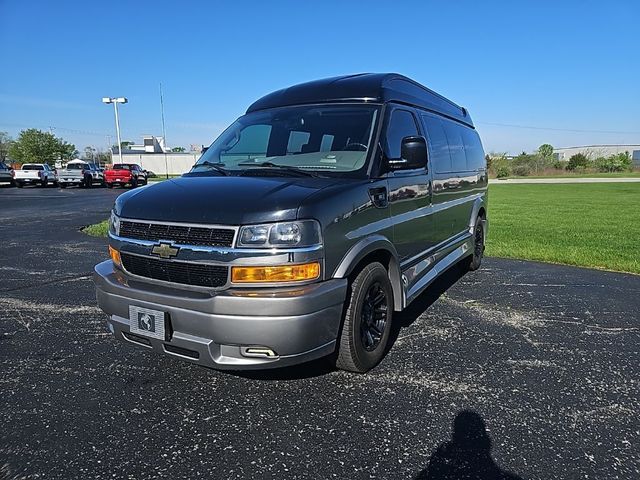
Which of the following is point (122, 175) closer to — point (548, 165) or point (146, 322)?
point (146, 322)

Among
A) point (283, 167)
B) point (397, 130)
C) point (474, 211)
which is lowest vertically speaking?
point (474, 211)

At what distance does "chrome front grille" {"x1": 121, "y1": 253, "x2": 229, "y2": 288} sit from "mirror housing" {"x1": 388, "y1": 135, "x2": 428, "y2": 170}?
1.68 meters

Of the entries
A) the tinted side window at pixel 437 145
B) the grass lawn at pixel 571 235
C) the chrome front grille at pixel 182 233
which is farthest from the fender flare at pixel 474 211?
the chrome front grille at pixel 182 233

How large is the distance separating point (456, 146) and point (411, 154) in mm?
2453

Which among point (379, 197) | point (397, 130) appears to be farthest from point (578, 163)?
point (379, 197)

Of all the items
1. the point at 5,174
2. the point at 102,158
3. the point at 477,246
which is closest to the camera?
the point at 477,246

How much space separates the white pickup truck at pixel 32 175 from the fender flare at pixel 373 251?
35.6 metres

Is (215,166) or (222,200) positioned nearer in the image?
(222,200)

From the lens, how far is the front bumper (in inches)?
107

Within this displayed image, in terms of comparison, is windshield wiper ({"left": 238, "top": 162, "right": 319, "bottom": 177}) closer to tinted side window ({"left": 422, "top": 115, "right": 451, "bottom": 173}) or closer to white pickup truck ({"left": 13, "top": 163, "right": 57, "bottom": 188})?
tinted side window ({"left": 422, "top": 115, "right": 451, "bottom": 173})

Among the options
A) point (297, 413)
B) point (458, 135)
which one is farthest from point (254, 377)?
point (458, 135)

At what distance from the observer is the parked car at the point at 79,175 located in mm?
32625

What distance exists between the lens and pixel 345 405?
10.1 feet

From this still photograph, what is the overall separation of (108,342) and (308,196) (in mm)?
2497
